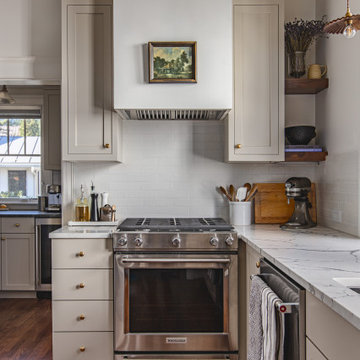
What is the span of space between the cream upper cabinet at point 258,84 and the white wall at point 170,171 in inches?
13.2

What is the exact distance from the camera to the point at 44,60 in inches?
109

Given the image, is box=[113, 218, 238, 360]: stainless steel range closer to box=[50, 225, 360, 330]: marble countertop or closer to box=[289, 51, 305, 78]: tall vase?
box=[50, 225, 360, 330]: marble countertop

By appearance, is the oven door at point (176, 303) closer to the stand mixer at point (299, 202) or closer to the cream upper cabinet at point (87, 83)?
the stand mixer at point (299, 202)

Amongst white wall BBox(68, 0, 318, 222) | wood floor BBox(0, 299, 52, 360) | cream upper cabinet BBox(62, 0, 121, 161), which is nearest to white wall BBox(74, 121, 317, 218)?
white wall BBox(68, 0, 318, 222)

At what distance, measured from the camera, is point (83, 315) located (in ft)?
7.55

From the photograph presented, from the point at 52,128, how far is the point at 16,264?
1.52 meters

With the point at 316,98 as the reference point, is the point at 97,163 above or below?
below

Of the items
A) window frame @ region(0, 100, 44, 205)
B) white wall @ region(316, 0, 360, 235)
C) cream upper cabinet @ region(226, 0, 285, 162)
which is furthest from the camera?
window frame @ region(0, 100, 44, 205)

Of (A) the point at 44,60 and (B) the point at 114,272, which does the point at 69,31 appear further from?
(B) the point at 114,272

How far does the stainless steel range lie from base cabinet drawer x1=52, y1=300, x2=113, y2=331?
2.9 inches

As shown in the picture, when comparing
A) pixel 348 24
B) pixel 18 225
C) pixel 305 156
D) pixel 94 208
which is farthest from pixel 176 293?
pixel 18 225

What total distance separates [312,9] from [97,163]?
2025 millimetres

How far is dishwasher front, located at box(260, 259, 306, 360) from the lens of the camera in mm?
1309

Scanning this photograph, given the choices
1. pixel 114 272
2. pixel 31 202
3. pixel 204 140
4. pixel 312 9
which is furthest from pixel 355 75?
pixel 31 202
